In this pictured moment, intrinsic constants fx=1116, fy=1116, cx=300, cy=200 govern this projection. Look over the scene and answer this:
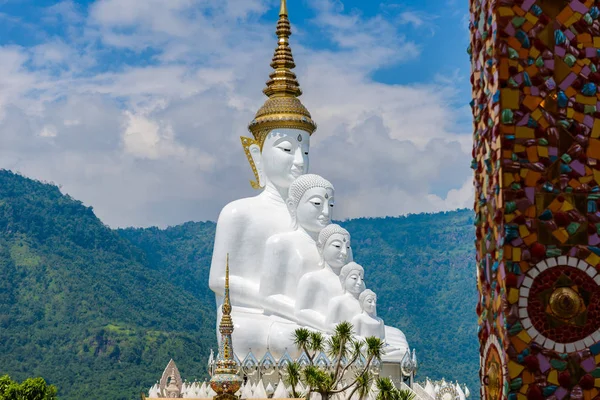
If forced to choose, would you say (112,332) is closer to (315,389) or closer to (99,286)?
(99,286)

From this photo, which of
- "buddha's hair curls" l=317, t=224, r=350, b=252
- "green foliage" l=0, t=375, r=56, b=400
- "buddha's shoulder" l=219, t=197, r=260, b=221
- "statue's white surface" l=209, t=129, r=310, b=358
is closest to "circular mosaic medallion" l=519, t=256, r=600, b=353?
"statue's white surface" l=209, t=129, r=310, b=358

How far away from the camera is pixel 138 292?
50031 mm

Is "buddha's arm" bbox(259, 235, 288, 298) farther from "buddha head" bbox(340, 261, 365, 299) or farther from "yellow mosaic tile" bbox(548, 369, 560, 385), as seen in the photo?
"yellow mosaic tile" bbox(548, 369, 560, 385)

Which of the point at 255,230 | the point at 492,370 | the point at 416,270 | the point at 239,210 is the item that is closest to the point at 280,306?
the point at 255,230

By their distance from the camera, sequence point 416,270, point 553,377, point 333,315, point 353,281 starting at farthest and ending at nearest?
point 416,270 → point 353,281 → point 333,315 → point 553,377

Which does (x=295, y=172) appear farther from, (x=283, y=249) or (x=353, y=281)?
(x=353, y=281)

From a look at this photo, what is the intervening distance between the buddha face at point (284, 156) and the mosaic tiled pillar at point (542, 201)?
1355cm

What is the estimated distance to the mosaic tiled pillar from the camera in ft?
20.6

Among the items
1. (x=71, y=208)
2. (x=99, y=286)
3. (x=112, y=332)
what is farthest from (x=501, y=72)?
(x=71, y=208)

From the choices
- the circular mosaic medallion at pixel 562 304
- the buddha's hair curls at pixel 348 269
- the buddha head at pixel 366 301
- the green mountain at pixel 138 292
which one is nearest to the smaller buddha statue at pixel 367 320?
the buddha head at pixel 366 301

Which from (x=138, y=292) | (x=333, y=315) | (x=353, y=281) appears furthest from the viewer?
(x=138, y=292)

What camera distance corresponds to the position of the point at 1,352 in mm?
42062

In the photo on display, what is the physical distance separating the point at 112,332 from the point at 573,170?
38.0 metres

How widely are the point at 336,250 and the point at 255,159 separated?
113 inches
